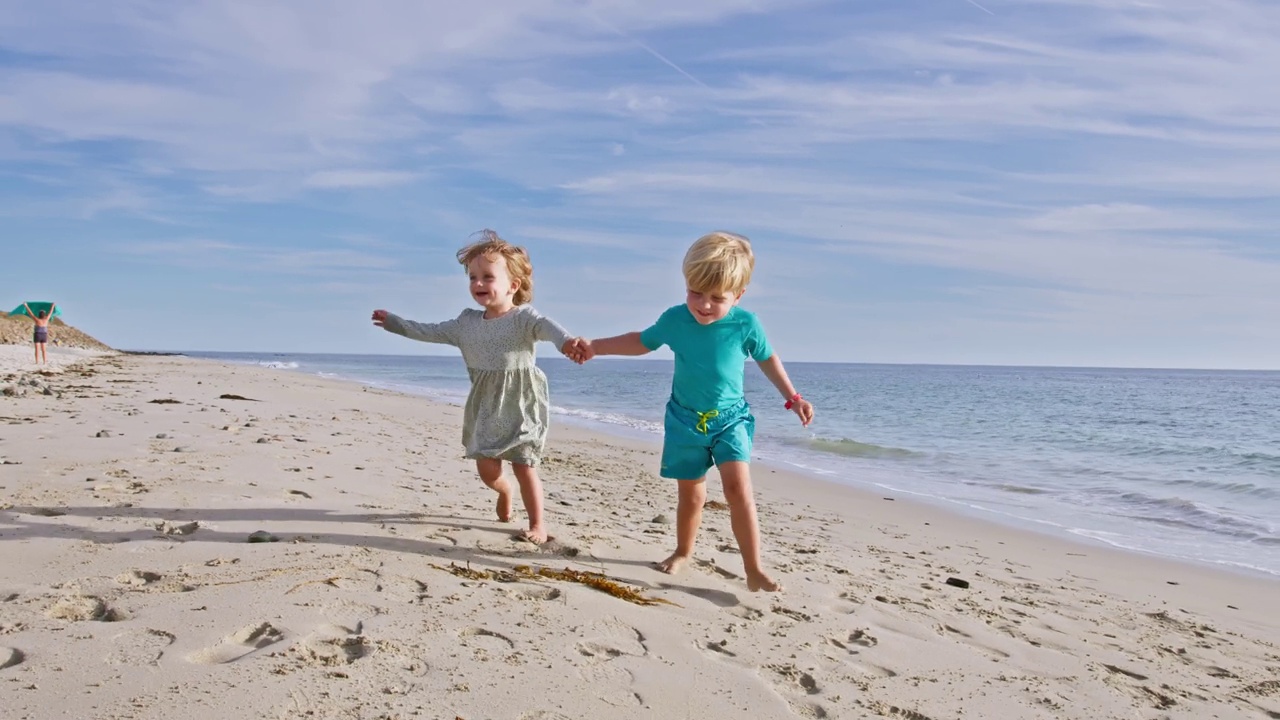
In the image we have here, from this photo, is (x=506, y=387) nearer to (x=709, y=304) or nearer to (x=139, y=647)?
(x=709, y=304)

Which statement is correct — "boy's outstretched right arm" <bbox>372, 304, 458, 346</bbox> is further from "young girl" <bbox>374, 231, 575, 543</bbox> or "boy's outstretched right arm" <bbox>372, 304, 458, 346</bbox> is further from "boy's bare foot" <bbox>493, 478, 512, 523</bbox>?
"boy's bare foot" <bbox>493, 478, 512, 523</bbox>

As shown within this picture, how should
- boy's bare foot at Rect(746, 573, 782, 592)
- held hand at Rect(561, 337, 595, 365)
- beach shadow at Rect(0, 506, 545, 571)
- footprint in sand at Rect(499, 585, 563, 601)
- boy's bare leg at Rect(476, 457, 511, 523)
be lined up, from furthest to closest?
boy's bare leg at Rect(476, 457, 511, 523)
held hand at Rect(561, 337, 595, 365)
boy's bare foot at Rect(746, 573, 782, 592)
beach shadow at Rect(0, 506, 545, 571)
footprint in sand at Rect(499, 585, 563, 601)

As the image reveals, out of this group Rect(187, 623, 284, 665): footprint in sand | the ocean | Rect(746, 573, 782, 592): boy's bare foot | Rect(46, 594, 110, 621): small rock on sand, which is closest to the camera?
Rect(187, 623, 284, 665): footprint in sand

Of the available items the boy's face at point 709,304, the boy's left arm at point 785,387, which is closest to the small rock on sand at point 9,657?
the boy's face at point 709,304

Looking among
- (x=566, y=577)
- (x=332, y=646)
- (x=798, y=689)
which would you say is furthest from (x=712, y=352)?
(x=332, y=646)

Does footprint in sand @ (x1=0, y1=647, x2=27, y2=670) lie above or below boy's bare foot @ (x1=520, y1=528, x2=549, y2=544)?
below

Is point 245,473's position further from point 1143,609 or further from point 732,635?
point 1143,609

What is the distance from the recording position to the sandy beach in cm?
254

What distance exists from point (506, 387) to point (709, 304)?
4.27ft

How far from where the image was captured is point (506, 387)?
4691 millimetres

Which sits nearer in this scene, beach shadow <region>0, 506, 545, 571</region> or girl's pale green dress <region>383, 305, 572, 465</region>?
beach shadow <region>0, 506, 545, 571</region>

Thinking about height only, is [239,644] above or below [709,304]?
below

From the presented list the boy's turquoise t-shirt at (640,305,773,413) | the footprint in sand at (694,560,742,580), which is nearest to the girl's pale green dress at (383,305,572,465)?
the boy's turquoise t-shirt at (640,305,773,413)

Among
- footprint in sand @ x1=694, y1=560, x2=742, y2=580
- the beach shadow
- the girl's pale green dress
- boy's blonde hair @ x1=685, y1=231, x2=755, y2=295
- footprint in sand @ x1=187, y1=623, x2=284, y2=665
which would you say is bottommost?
footprint in sand @ x1=187, y1=623, x2=284, y2=665
